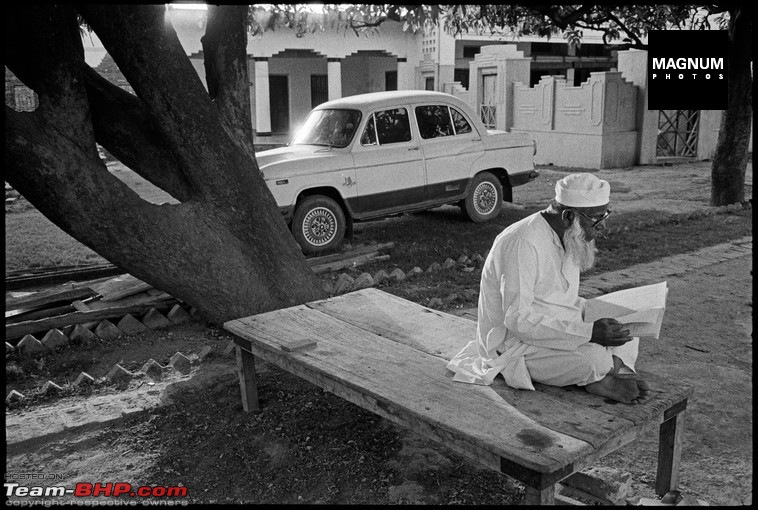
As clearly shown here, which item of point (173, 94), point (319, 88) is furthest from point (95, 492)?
point (319, 88)

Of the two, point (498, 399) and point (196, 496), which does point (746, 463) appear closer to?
point (498, 399)

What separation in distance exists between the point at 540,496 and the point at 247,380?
2.34m

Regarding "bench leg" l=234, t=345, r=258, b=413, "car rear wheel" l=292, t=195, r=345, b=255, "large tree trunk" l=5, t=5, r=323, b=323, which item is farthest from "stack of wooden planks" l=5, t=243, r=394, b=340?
"car rear wheel" l=292, t=195, r=345, b=255

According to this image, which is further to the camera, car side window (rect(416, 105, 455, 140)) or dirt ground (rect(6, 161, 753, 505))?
car side window (rect(416, 105, 455, 140))

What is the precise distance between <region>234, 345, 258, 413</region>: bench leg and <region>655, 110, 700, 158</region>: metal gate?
55.1 feet

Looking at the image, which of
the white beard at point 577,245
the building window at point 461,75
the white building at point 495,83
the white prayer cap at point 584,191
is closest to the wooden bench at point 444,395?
the white beard at point 577,245

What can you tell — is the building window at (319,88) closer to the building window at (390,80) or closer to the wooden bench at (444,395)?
the building window at (390,80)

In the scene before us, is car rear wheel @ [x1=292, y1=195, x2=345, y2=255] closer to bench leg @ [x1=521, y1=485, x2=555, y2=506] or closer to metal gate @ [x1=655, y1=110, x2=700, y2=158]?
bench leg @ [x1=521, y1=485, x2=555, y2=506]

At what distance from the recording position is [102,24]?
5.11 metres

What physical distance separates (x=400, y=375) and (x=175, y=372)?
238 centimetres

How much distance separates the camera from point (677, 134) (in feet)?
62.5

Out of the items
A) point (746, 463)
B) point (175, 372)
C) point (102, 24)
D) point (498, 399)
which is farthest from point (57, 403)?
point (746, 463)

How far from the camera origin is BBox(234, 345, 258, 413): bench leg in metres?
4.57

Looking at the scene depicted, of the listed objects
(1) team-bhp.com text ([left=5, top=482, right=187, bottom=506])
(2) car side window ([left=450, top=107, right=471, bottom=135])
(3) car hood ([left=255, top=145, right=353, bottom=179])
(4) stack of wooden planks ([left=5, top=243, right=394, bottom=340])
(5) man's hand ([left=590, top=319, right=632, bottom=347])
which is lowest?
(1) team-bhp.com text ([left=5, top=482, right=187, bottom=506])
